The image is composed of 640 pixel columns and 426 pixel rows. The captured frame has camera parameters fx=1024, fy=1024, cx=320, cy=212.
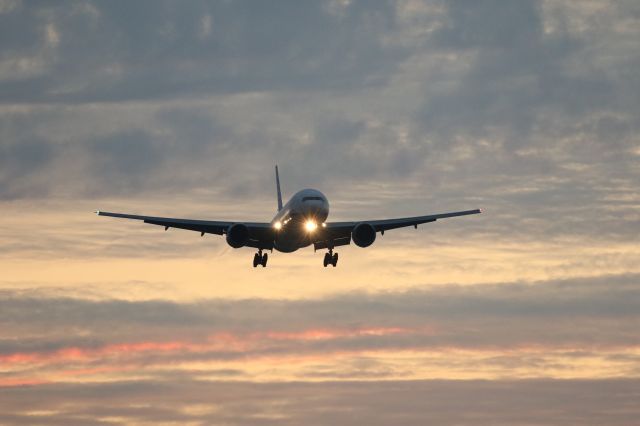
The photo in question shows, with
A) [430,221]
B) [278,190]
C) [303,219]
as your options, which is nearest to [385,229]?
[430,221]

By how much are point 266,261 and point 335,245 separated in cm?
765

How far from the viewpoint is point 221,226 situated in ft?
279

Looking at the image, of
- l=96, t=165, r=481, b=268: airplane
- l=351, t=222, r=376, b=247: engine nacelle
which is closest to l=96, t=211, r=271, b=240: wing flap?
l=96, t=165, r=481, b=268: airplane

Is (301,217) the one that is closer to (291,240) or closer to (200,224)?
(291,240)

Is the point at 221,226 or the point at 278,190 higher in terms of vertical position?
the point at 278,190

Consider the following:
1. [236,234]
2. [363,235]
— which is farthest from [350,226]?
[236,234]

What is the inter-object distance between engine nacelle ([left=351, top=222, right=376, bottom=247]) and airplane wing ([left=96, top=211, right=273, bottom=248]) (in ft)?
23.1

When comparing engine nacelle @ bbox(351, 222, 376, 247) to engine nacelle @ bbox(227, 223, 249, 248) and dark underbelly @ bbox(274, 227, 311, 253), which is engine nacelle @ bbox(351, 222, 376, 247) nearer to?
dark underbelly @ bbox(274, 227, 311, 253)

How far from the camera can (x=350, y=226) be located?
83.7m


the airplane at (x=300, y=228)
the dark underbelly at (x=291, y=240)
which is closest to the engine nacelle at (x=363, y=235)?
the airplane at (x=300, y=228)

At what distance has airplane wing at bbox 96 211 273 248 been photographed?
274 feet

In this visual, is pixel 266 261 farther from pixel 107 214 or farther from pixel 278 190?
pixel 278 190

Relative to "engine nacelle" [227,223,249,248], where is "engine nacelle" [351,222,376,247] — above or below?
below

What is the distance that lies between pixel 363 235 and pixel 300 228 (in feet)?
17.6
